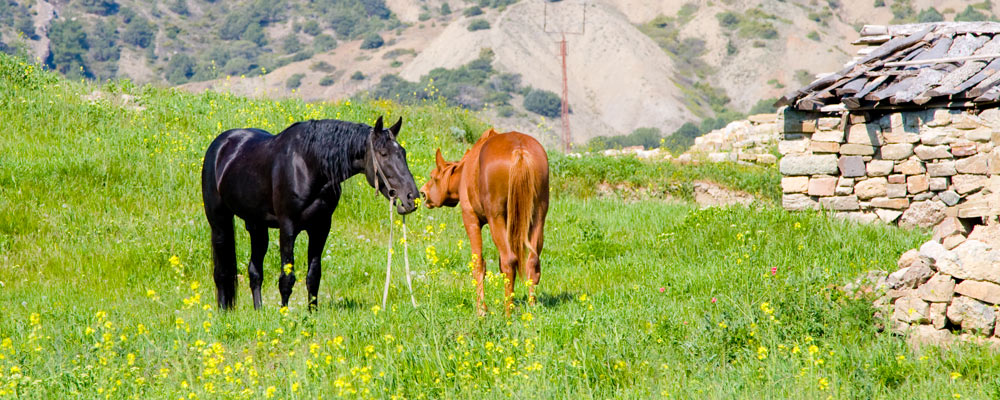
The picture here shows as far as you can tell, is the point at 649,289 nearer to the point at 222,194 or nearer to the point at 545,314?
the point at 545,314

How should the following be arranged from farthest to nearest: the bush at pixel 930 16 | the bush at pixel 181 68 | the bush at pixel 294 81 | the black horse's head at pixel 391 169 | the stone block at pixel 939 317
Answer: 1. the bush at pixel 294 81
2. the bush at pixel 181 68
3. the bush at pixel 930 16
4. the black horse's head at pixel 391 169
5. the stone block at pixel 939 317

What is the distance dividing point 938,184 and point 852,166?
117cm

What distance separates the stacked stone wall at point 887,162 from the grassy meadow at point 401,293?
1.55 m

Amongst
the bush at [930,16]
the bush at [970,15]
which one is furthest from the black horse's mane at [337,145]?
the bush at [970,15]

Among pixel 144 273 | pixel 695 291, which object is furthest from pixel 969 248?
pixel 144 273

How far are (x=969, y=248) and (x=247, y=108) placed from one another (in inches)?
494

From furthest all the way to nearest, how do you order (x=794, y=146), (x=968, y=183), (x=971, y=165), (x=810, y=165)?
1. (x=794, y=146)
2. (x=810, y=165)
3. (x=968, y=183)
4. (x=971, y=165)

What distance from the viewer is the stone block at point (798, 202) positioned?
505 inches

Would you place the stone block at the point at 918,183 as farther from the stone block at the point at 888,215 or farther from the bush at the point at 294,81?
the bush at the point at 294,81

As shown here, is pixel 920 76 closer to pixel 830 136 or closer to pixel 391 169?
pixel 830 136

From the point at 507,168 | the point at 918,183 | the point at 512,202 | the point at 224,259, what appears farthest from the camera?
the point at 918,183

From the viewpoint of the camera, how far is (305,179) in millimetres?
7375

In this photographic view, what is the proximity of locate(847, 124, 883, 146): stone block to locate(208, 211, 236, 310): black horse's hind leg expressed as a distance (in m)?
9.01

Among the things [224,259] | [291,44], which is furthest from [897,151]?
[291,44]
